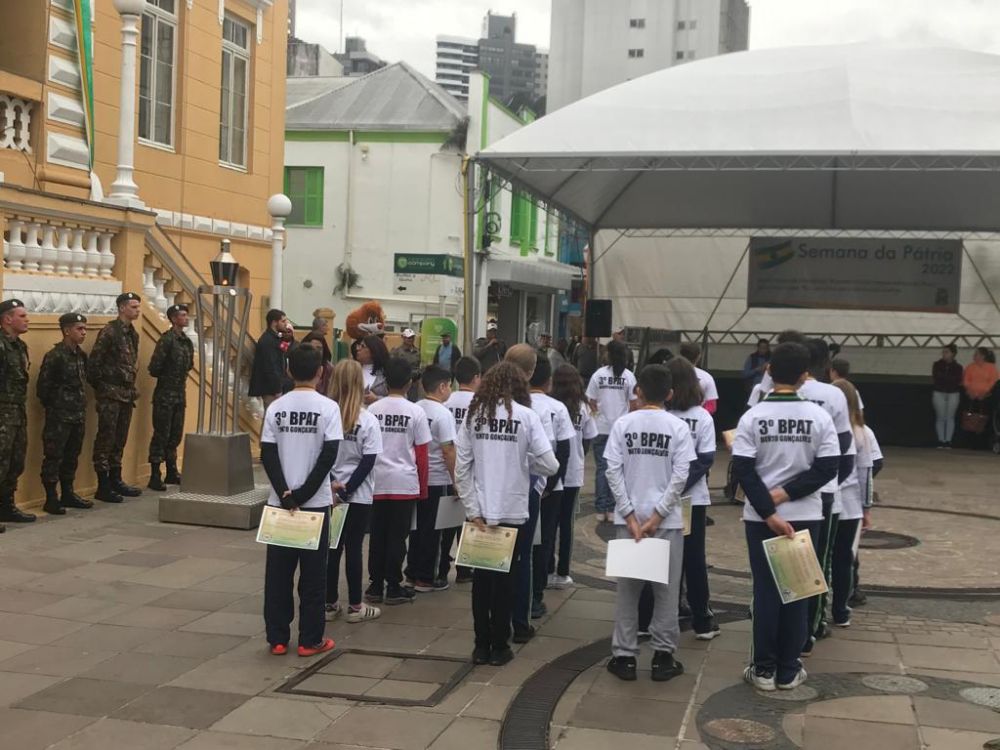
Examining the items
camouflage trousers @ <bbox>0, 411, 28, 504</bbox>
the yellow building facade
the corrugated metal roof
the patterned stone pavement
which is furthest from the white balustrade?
the corrugated metal roof

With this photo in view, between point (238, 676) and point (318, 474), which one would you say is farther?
point (318, 474)

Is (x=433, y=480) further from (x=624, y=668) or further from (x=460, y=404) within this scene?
(x=624, y=668)

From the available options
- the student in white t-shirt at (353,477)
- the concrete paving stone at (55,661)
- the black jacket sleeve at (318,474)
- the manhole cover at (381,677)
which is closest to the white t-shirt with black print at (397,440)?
the student in white t-shirt at (353,477)

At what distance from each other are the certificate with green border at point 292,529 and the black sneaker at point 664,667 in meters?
1.90

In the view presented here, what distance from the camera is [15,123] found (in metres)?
11.9

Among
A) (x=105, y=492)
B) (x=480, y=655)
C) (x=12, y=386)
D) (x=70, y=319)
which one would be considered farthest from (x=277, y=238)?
(x=480, y=655)

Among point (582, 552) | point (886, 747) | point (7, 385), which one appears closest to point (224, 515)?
point (7, 385)

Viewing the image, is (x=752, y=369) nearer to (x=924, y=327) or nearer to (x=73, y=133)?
(x=924, y=327)

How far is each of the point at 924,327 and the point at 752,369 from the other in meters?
4.63

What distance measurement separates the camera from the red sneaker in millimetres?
6273

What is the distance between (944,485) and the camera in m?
14.7

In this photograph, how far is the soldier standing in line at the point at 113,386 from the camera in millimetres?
10414

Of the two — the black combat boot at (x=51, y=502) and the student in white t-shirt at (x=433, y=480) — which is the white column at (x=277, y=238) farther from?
the student in white t-shirt at (x=433, y=480)

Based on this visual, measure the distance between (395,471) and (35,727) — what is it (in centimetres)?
275
